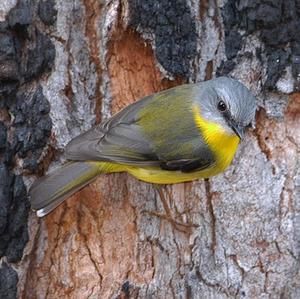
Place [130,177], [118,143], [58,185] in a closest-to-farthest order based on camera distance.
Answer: [58,185] < [118,143] < [130,177]

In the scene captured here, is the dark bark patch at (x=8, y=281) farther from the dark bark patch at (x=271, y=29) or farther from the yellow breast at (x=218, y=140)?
the dark bark patch at (x=271, y=29)

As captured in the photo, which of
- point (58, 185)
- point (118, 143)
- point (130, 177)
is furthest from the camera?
point (130, 177)

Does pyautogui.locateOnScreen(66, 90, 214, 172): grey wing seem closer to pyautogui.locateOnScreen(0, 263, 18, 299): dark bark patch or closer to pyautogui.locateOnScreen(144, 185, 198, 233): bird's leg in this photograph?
pyautogui.locateOnScreen(144, 185, 198, 233): bird's leg

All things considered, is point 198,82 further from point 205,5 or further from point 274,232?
point 274,232

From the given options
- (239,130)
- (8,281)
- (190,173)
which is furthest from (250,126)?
(8,281)

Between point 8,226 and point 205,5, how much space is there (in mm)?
1310

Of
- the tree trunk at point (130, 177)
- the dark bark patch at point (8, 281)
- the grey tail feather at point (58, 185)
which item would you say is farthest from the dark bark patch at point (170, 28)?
the dark bark patch at point (8, 281)

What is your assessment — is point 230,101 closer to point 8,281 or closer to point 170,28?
point 170,28

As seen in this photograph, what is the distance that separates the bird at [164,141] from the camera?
3295 millimetres

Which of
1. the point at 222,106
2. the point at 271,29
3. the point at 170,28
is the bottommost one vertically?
the point at 222,106

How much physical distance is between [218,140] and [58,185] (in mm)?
773

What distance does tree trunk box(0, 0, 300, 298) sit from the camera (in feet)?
10.9

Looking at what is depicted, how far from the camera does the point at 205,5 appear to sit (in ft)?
11.2

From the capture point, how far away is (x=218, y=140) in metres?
3.53
